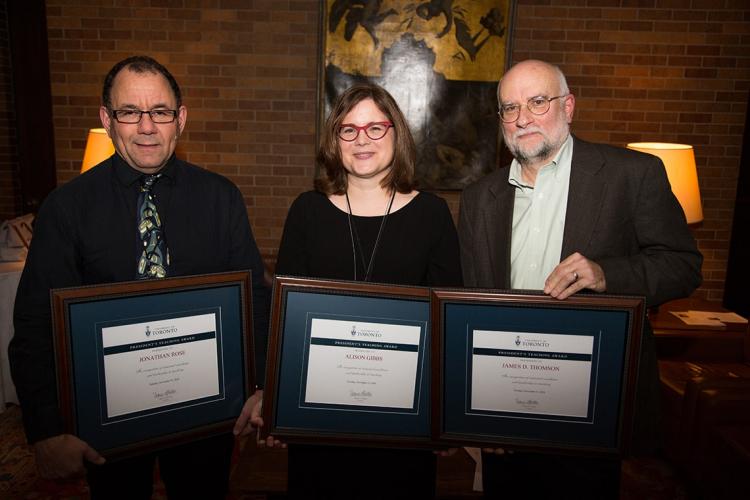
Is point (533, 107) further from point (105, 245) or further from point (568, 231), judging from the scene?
point (105, 245)

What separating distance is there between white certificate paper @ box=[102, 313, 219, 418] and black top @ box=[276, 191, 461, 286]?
37 centimetres

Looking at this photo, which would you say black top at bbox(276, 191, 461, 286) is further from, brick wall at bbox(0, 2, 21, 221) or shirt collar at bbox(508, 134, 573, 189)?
brick wall at bbox(0, 2, 21, 221)

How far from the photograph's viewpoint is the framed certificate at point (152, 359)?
149cm

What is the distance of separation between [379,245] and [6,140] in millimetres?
4503

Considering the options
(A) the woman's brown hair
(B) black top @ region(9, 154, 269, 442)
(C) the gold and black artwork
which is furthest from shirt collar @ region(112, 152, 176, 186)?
(C) the gold and black artwork

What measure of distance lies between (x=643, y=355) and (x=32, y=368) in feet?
6.02

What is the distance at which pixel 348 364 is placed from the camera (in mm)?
1639

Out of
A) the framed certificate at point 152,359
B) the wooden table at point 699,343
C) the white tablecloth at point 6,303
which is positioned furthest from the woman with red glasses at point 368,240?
the white tablecloth at point 6,303

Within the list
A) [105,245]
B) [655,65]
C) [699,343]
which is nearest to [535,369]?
[105,245]

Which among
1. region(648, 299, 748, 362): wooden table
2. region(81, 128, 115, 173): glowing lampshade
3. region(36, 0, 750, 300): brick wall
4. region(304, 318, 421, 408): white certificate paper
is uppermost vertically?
region(36, 0, 750, 300): brick wall

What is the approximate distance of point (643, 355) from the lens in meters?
1.84

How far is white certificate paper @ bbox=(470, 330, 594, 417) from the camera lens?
1.59 meters

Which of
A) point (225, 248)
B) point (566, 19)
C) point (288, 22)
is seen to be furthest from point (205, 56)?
point (225, 248)

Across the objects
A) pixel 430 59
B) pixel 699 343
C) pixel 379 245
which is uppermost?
pixel 430 59
